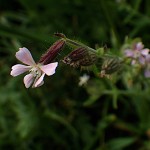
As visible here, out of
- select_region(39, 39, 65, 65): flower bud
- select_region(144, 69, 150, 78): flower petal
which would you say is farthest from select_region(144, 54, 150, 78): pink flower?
select_region(39, 39, 65, 65): flower bud

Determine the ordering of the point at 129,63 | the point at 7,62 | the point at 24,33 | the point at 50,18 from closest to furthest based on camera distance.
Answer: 1. the point at 129,63
2. the point at 24,33
3. the point at 7,62
4. the point at 50,18

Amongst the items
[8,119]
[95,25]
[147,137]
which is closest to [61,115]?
[8,119]

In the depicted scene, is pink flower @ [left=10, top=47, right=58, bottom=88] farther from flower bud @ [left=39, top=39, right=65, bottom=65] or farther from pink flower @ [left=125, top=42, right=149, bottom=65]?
pink flower @ [left=125, top=42, right=149, bottom=65]

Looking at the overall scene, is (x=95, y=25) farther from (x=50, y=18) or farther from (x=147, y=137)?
(x=147, y=137)

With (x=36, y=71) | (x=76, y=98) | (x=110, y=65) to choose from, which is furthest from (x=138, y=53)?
(x=76, y=98)

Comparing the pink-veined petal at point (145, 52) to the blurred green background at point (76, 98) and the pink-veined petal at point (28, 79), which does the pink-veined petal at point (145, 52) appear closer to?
the blurred green background at point (76, 98)

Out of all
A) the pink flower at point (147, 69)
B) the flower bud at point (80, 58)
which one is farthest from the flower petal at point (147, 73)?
the flower bud at point (80, 58)
